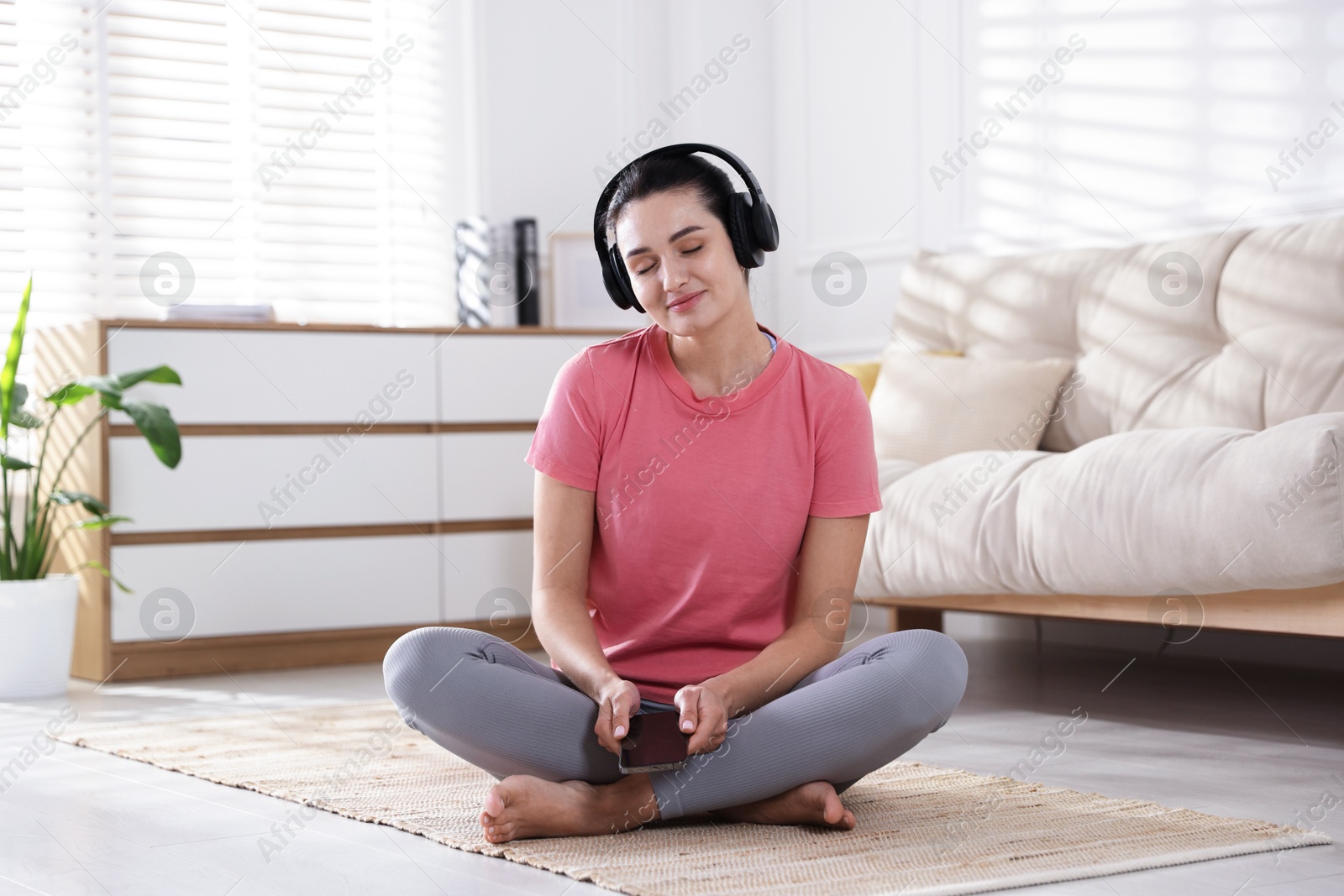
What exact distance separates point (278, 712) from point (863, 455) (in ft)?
4.82

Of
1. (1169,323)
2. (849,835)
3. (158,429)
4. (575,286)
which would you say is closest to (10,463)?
(158,429)

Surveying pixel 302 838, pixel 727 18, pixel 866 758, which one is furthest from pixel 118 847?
pixel 727 18

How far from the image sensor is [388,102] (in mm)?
4242

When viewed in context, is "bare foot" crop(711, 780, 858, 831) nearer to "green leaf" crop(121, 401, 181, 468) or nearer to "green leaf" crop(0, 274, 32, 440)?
"green leaf" crop(121, 401, 181, 468)

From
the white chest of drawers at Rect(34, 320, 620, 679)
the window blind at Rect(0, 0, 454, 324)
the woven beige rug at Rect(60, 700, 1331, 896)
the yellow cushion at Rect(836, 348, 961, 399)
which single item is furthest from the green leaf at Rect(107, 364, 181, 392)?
the yellow cushion at Rect(836, 348, 961, 399)

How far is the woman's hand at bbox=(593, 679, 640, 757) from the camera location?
1442 millimetres

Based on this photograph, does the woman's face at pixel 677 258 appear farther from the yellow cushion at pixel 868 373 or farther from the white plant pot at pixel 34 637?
the white plant pot at pixel 34 637

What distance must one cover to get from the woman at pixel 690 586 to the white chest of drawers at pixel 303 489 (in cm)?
182

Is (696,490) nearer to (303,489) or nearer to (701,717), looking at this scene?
(701,717)

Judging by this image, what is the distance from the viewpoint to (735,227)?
5.45ft

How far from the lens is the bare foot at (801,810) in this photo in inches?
61.4

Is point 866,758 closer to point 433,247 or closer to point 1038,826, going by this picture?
point 1038,826

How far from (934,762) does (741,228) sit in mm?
878

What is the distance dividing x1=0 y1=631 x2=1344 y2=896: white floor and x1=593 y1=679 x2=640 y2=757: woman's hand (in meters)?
0.15
